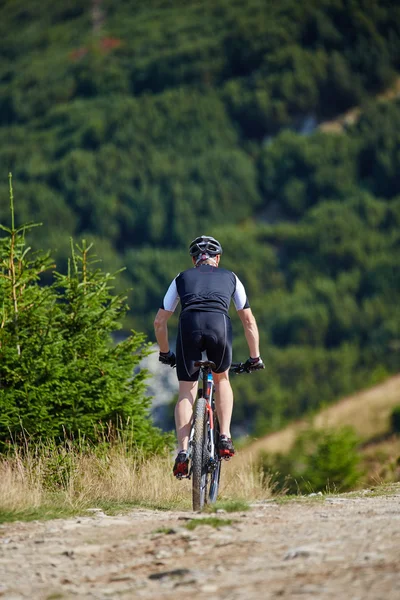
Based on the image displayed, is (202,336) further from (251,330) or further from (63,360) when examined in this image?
(63,360)

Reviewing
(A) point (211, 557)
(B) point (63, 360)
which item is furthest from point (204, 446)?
(B) point (63, 360)

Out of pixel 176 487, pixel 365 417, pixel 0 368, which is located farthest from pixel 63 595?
pixel 365 417

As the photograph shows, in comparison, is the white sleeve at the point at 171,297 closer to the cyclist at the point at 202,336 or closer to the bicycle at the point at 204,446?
the cyclist at the point at 202,336

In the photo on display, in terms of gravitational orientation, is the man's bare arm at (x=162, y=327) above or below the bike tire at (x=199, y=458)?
above

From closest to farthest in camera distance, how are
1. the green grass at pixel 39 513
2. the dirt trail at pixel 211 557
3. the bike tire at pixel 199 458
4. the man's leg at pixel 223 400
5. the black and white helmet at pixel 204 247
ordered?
the dirt trail at pixel 211 557, the green grass at pixel 39 513, the bike tire at pixel 199 458, the man's leg at pixel 223 400, the black and white helmet at pixel 204 247

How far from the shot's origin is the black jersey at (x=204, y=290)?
7137 millimetres

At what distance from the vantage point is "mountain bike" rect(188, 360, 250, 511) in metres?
6.98

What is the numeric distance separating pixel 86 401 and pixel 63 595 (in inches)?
204

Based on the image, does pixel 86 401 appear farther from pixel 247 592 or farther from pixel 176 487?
pixel 247 592

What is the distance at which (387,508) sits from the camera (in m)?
6.52

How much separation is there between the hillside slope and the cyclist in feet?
142

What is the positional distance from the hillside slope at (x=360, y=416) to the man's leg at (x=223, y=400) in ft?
141

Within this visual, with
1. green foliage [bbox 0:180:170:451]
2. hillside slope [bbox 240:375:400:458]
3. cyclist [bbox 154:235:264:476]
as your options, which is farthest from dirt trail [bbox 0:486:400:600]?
hillside slope [bbox 240:375:400:458]

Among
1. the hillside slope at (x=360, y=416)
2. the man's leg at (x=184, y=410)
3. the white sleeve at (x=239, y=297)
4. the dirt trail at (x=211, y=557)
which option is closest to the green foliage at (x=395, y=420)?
the hillside slope at (x=360, y=416)
